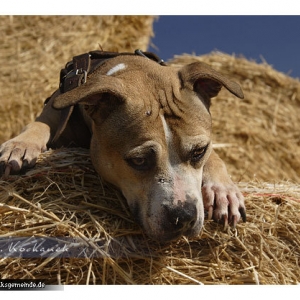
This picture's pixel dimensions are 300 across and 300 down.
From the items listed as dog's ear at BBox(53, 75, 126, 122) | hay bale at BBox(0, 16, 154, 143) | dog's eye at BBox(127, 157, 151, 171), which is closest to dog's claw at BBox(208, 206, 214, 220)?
dog's eye at BBox(127, 157, 151, 171)

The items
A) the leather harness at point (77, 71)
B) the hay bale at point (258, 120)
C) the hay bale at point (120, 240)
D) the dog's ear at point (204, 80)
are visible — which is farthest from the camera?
the hay bale at point (258, 120)

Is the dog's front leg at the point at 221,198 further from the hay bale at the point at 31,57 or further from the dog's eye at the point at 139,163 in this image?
the hay bale at the point at 31,57

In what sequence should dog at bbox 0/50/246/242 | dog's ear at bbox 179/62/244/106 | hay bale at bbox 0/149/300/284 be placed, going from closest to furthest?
hay bale at bbox 0/149/300/284
dog at bbox 0/50/246/242
dog's ear at bbox 179/62/244/106

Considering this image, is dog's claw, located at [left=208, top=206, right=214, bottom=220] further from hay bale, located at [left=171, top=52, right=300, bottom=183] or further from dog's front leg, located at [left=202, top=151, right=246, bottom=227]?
hay bale, located at [left=171, top=52, right=300, bottom=183]

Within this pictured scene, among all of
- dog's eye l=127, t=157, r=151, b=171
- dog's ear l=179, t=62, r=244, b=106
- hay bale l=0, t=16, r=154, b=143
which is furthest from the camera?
hay bale l=0, t=16, r=154, b=143

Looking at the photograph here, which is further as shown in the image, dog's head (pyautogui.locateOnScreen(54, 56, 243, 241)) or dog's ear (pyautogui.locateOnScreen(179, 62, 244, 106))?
dog's ear (pyautogui.locateOnScreen(179, 62, 244, 106))

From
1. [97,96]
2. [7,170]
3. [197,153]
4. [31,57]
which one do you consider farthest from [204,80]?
[31,57]

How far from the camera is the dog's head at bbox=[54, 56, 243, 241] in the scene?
267cm

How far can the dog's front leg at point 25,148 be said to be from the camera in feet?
10.1

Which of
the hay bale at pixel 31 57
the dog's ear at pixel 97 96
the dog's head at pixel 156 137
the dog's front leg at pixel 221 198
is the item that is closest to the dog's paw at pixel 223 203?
the dog's front leg at pixel 221 198

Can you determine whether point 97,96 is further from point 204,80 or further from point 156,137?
point 204,80

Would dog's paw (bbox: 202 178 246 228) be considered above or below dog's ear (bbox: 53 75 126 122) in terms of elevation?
below

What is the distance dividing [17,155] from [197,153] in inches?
38.3
